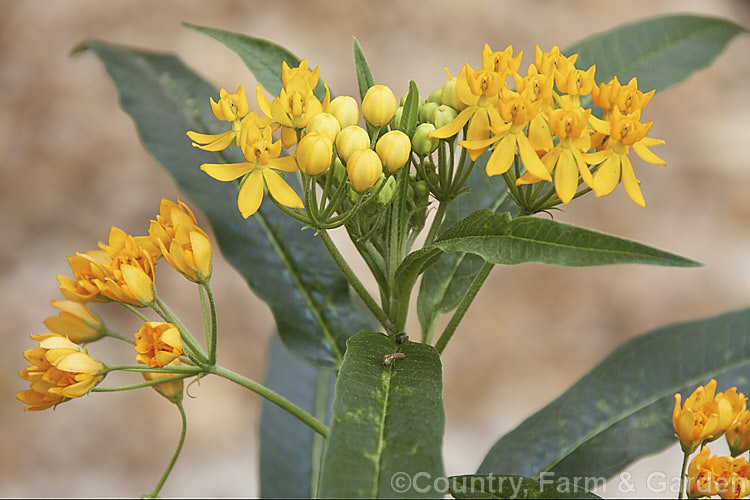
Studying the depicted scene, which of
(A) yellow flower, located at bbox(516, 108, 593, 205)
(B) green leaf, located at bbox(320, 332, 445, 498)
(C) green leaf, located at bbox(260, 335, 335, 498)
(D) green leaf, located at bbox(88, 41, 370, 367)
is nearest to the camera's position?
(B) green leaf, located at bbox(320, 332, 445, 498)

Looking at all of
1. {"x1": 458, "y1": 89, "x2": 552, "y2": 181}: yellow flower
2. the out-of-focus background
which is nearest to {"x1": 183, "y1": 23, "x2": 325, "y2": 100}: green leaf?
{"x1": 458, "y1": 89, "x2": 552, "y2": 181}: yellow flower

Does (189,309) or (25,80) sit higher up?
(25,80)

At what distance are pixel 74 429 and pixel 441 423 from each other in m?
1.81

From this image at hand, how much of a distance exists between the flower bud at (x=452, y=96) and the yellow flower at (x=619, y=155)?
5.8 inches

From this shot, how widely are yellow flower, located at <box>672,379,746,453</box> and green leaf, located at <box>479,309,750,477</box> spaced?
220mm

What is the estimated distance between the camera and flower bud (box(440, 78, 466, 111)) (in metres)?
0.81

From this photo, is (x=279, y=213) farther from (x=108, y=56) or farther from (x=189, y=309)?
(x=189, y=309)

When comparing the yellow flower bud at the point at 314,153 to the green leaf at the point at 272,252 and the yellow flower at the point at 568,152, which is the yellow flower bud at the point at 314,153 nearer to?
the yellow flower at the point at 568,152

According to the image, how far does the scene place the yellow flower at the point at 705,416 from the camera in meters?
0.81

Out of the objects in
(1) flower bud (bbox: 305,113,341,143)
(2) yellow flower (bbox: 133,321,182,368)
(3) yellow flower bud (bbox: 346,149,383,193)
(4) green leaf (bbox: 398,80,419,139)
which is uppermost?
(4) green leaf (bbox: 398,80,419,139)

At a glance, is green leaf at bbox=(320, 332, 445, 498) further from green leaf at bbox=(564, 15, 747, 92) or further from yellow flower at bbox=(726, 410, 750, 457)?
green leaf at bbox=(564, 15, 747, 92)

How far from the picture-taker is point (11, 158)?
7.86 ft

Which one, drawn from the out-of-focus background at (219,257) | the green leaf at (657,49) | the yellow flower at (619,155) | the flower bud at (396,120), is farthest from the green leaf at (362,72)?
the out-of-focus background at (219,257)

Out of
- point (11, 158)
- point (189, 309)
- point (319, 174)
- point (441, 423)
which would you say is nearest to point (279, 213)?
point (319, 174)
